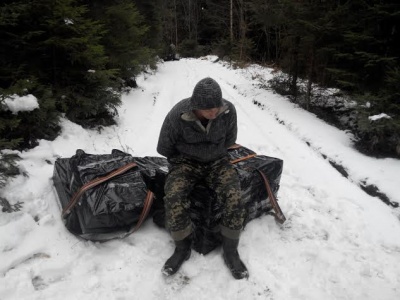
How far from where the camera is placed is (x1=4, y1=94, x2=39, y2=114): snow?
3.76 m

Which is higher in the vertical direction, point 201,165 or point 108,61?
point 108,61

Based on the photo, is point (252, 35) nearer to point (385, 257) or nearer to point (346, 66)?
point (346, 66)

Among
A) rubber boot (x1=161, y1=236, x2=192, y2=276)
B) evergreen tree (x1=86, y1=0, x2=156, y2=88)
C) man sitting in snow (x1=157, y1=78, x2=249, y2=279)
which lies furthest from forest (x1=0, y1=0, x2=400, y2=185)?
rubber boot (x1=161, y1=236, x2=192, y2=276)

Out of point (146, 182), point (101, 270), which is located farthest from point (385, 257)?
point (101, 270)

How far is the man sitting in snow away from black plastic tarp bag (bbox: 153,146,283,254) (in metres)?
0.11

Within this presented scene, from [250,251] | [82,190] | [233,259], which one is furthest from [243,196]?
[82,190]

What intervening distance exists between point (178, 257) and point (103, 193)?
1.00 meters

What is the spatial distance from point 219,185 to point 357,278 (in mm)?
1564

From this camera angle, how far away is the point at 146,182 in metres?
3.31

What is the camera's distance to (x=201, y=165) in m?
3.16

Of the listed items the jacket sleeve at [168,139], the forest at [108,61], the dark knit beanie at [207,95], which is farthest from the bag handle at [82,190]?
the dark knit beanie at [207,95]

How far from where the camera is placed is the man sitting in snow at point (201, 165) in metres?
2.77

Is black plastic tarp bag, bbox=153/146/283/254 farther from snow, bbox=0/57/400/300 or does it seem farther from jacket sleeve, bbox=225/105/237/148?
jacket sleeve, bbox=225/105/237/148

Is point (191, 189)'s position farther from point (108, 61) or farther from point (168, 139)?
point (108, 61)
